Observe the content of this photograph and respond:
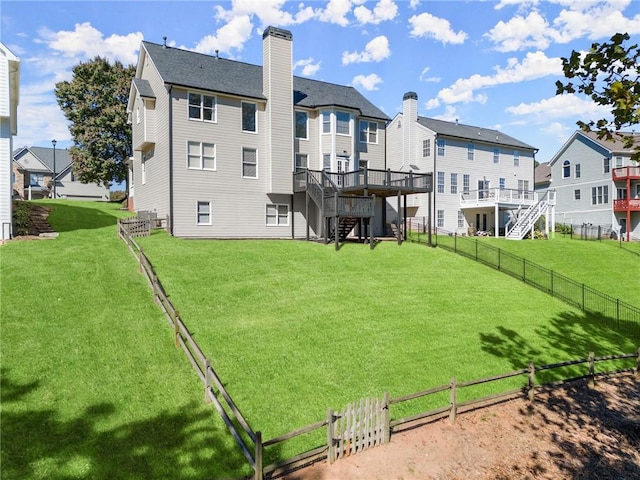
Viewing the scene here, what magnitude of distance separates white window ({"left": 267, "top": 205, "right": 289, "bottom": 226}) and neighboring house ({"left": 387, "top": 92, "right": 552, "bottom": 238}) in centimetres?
1039

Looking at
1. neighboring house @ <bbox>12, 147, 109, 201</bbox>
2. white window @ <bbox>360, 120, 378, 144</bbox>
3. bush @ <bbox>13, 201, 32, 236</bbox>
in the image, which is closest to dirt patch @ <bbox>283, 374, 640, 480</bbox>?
bush @ <bbox>13, 201, 32, 236</bbox>

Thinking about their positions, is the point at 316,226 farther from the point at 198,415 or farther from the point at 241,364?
the point at 198,415

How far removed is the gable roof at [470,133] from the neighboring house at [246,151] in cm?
1218

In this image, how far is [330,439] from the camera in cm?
780

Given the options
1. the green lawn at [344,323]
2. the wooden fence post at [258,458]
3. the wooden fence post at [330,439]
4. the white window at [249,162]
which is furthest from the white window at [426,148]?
the wooden fence post at [258,458]

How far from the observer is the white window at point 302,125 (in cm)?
2752

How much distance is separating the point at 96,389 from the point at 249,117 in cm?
1984

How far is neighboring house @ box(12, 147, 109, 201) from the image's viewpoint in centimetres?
5809

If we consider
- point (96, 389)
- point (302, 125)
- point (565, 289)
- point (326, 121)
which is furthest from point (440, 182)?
point (96, 389)

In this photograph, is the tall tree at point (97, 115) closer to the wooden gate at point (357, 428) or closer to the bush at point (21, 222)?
the bush at point (21, 222)

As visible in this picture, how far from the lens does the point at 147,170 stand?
2717 centimetres

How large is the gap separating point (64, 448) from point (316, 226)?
70.5 ft

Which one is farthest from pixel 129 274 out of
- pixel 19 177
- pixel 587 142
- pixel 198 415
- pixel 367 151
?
pixel 19 177

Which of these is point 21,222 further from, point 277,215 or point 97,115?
point 97,115
